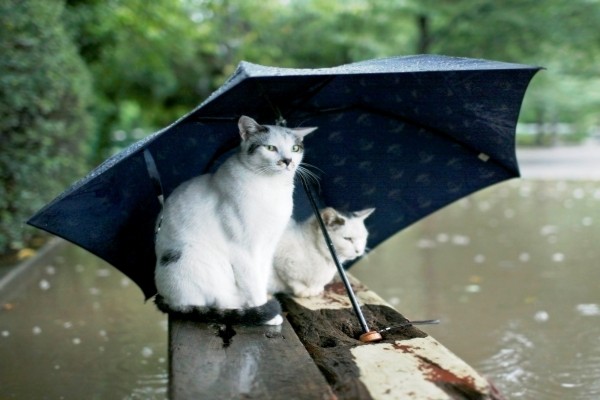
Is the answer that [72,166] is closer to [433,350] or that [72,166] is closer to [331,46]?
[433,350]

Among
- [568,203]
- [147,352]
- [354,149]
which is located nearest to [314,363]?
[354,149]

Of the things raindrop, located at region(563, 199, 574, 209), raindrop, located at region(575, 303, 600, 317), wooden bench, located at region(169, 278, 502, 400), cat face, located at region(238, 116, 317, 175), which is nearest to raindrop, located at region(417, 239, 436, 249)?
raindrop, located at region(575, 303, 600, 317)

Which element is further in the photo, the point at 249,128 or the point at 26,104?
the point at 26,104

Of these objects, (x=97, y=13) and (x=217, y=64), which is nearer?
(x=97, y=13)

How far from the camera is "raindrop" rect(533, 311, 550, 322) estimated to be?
15.0ft

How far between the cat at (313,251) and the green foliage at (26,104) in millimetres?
3761

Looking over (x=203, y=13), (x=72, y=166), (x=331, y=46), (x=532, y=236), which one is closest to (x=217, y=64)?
(x=203, y=13)

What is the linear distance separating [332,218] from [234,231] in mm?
703

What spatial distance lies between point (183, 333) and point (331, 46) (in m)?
17.1

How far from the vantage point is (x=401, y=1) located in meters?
14.3

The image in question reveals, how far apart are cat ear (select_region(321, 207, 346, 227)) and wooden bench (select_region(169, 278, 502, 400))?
469 millimetres

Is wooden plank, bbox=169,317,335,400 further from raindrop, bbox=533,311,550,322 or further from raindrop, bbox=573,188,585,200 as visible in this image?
raindrop, bbox=573,188,585,200

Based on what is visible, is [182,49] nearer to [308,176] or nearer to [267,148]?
[308,176]

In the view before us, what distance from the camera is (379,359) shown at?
2.14m
